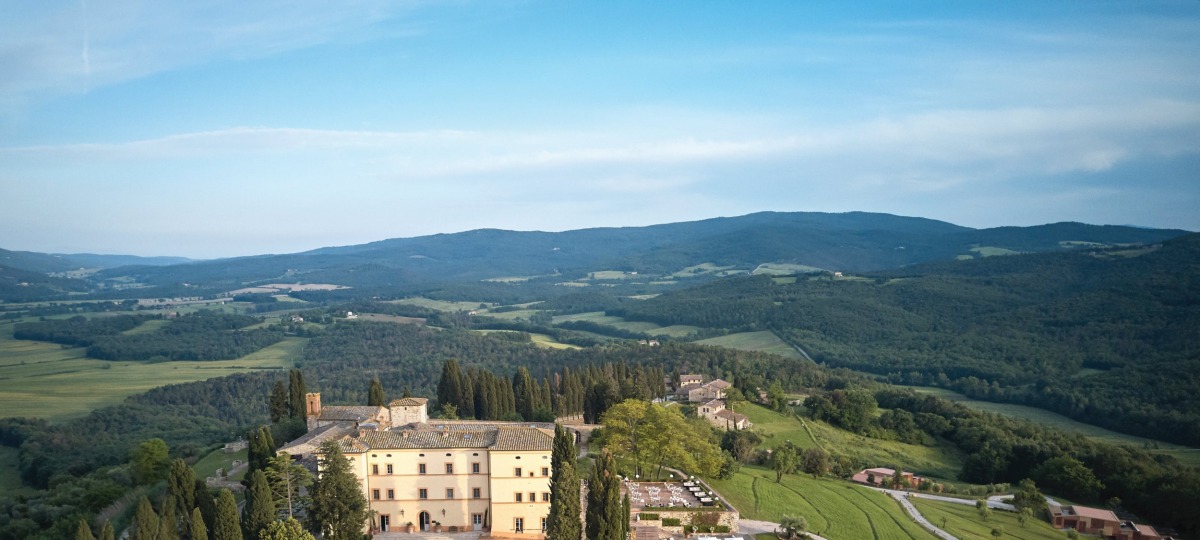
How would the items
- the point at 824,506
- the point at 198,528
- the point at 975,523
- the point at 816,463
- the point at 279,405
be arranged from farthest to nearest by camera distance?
the point at 279,405
the point at 816,463
the point at 975,523
the point at 824,506
the point at 198,528

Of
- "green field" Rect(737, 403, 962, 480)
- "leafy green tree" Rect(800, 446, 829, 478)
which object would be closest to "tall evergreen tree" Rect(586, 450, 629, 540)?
"leafy green tree" Rect(800, 446, 829, 478)

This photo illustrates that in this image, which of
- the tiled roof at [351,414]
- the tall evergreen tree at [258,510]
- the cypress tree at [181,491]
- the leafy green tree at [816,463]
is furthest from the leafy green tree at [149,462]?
the leafy green tree at [816,463]

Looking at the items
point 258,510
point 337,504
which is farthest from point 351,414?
point 258,510

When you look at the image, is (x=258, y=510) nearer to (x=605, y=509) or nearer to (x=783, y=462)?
(x=605, y=509)

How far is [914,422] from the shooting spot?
250ft

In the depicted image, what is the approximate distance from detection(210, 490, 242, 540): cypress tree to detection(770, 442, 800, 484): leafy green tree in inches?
1307

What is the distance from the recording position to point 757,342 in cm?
12631

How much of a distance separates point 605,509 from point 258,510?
14.4 meters

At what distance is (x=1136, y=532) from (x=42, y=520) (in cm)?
6648

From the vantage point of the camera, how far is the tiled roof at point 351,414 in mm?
50938

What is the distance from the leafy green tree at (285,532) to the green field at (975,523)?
3514cm

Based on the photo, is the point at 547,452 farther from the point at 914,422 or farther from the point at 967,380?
the point at 967,380

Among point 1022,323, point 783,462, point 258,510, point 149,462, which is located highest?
point 258,510

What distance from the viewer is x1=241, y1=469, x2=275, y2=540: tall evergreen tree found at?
32969 millimetres
